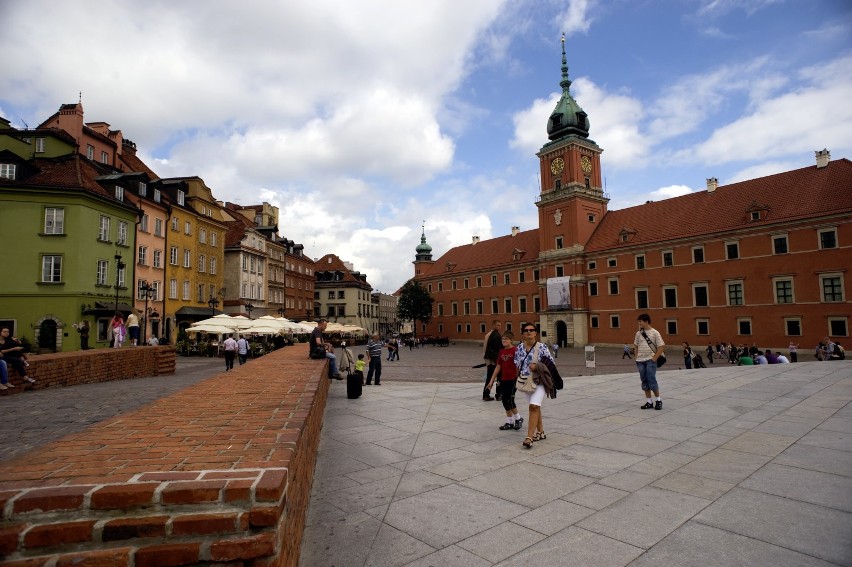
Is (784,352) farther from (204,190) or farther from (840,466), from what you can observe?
(204,190)

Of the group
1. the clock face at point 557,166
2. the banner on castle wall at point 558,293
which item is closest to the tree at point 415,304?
the banner on castle wall at point 558,293

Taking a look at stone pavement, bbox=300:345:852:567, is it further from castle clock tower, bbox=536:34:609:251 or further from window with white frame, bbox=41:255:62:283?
castle clock tower, bbox=536:34:609:251

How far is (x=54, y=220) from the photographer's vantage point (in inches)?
1064

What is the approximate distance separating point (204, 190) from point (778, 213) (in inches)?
2002

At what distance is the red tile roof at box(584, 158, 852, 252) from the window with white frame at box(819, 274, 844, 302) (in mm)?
4884

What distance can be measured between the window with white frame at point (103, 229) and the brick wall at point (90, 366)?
1587 cm

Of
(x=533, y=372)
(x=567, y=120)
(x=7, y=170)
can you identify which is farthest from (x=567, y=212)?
(x=533, y=372)

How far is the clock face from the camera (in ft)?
190

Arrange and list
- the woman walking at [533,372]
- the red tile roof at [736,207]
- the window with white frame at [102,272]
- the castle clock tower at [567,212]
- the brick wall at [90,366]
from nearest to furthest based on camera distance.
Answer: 1. the woman walking at [533,372]
2. the brick wall at [90,366]
3. the window with white frame at [102,272]
4. the red tile roof at [736,207]
5. the castle clock tower at [567,212]

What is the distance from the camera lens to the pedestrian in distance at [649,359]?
9547 mm

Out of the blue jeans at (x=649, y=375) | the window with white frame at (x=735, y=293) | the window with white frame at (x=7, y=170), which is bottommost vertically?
the blue jeans at (x=649, y=375)

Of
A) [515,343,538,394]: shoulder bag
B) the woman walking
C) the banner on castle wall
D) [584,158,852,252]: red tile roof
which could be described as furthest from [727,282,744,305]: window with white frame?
[515,343,538,394]: shoulder bag

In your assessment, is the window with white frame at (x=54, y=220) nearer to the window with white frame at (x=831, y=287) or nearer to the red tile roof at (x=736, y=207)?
the red tile roof at (x=736, y=207)

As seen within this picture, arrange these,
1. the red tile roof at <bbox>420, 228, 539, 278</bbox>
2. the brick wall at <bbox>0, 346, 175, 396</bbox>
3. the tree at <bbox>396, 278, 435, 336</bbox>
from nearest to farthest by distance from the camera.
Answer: the brick wall at <bbox>0, 346, 175, 396</bbox> < the red tile roof at <bbox>420, 228, 539, 278</bbox> < the tree at <bbox>396, 278, 435, 336</bbox>
